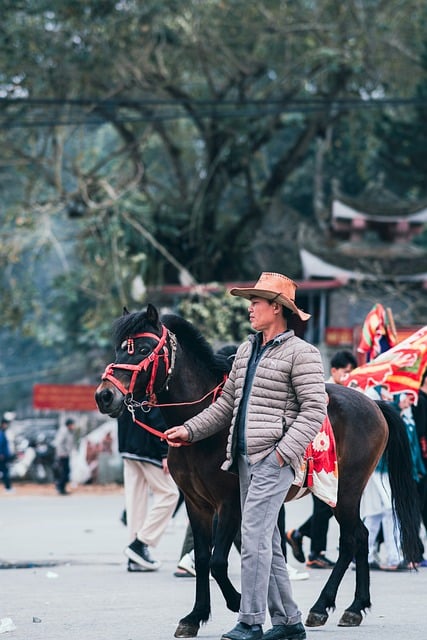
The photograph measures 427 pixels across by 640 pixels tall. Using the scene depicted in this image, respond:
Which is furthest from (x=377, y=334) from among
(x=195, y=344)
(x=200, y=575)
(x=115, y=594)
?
(x=200, y=575)

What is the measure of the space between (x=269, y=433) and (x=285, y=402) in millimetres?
203

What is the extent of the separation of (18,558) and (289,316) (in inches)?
240

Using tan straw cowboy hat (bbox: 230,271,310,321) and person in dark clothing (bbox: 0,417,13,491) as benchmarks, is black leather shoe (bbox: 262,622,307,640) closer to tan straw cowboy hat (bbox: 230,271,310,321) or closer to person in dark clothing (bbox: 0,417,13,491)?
tan straw cowboy hat (bbox: 230,271,310,321)

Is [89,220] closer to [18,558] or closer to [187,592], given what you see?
[18,558]

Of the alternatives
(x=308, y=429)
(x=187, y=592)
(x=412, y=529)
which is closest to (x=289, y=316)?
(x=308, y=429)

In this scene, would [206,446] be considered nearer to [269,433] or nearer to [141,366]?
[141,366]

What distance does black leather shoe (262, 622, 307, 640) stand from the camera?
6.02 m

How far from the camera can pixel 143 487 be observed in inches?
408

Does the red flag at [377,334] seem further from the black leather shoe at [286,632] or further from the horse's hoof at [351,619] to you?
the black leather shoe at [286,632]

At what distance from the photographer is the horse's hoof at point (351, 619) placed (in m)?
6.79

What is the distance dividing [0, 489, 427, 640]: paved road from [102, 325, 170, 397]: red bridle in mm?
1401

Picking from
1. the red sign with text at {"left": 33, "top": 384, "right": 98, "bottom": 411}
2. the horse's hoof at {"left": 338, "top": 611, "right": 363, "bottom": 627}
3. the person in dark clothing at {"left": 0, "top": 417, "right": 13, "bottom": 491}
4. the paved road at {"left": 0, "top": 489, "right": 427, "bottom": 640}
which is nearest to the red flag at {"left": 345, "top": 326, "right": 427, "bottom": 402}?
the paved road at {"left": 0, "top": 489, "right": 427, "bottom": 640}

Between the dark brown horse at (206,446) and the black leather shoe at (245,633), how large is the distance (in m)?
0.56

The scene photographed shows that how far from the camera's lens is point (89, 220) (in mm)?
24219
